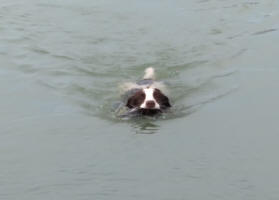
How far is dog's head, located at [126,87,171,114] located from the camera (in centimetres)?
888

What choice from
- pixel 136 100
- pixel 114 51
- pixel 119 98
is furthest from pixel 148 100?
pixel 114 51

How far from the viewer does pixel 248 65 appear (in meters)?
11.0

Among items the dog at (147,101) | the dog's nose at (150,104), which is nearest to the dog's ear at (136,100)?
the dog at (147,101)

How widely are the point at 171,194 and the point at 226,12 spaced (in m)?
8.24

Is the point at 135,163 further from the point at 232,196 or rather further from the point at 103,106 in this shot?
the point at 103,106

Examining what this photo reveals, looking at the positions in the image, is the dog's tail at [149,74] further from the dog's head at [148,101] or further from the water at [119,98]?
the dog's head at [148,101]

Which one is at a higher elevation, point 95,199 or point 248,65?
point 248,65

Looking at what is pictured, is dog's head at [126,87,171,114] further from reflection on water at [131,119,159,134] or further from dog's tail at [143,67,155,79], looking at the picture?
dog's tail at [143,67,155,79]

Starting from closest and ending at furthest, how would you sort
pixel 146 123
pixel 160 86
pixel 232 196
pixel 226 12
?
pixel 232 196, pixel 146 123, pixel 160 86, pixel 226 12

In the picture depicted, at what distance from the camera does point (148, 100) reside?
892cm

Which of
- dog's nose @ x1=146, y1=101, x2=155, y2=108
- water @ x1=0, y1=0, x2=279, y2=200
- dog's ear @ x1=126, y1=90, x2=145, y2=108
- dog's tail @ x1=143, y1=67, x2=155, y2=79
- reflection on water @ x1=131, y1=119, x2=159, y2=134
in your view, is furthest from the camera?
dog's tail @ x1=143, y1=67, x2=155, y2=79

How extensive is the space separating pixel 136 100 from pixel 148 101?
25cm

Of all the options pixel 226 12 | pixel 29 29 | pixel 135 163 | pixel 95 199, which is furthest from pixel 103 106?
pixel 226 12

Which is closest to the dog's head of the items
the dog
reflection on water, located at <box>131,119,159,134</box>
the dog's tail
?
the dog
